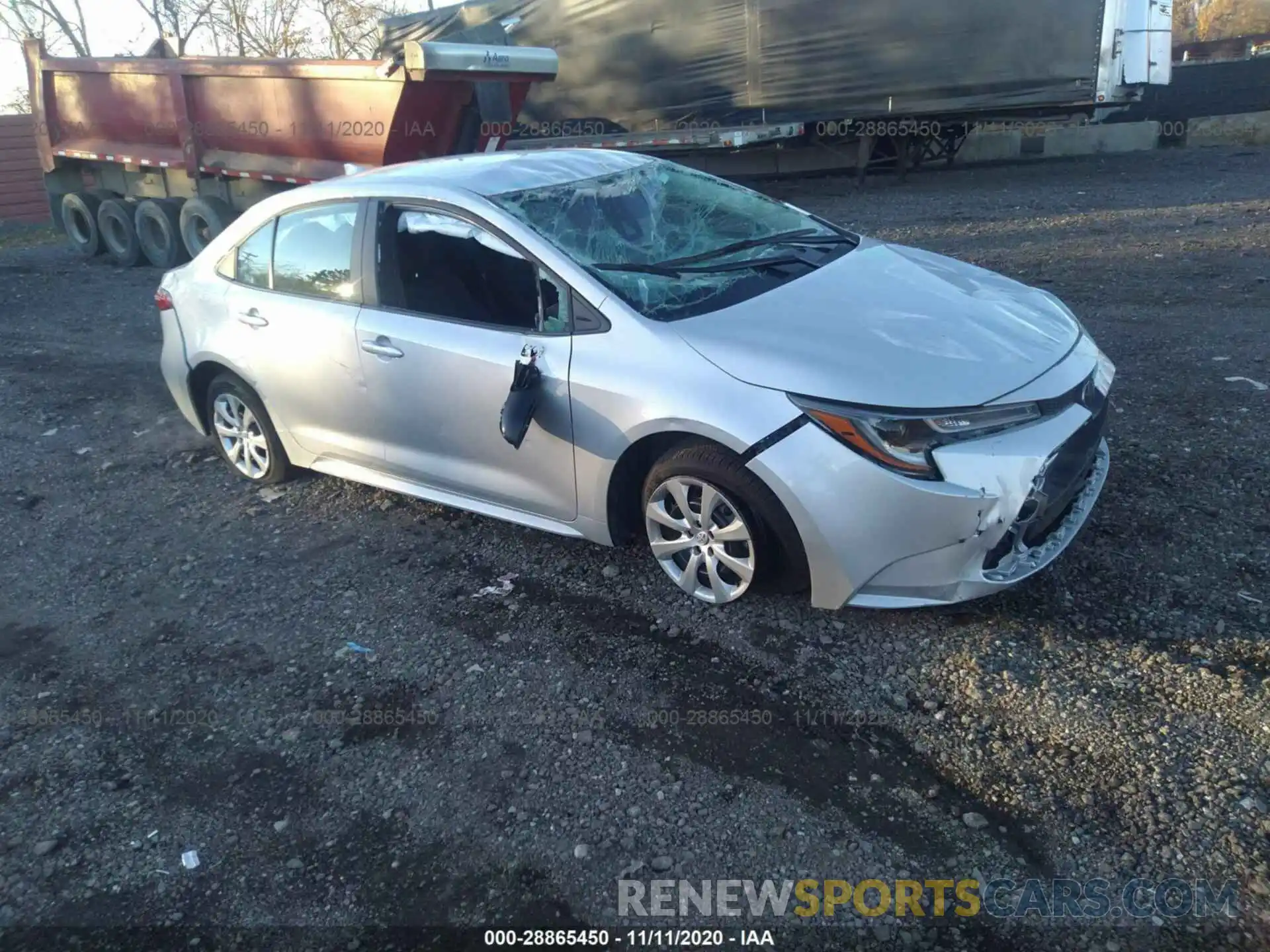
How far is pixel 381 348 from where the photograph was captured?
444 centimetres

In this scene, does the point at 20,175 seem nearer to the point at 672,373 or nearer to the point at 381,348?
the point at 381,348

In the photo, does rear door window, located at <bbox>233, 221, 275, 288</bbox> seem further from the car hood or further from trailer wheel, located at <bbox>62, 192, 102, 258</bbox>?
trailer wheel, located at <bbox>62, 192, 102, 258</bbox>

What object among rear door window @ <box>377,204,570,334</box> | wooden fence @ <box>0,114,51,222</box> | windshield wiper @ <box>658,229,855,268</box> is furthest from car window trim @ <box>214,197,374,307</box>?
wooden fence @ <box>0,114,51,222</box>

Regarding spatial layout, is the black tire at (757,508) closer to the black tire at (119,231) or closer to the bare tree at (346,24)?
the black tire at (119,231)

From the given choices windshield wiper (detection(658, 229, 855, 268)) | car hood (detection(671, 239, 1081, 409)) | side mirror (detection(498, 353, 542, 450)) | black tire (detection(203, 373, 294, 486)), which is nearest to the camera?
car hood (detection(671, 239, 1081, 409))

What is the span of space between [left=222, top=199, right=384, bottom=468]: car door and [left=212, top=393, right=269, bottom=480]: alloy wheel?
0.35m

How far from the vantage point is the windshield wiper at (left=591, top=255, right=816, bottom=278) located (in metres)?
4.05

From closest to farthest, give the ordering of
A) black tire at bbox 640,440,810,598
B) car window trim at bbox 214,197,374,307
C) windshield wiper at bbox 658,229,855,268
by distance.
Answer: black tire at bbox 640,440,810,598 < windshield wiper at bbox 658,229,855,268 < car window trim at bbox 214,197,374,307

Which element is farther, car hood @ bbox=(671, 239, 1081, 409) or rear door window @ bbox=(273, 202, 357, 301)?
rear door window @ bbox=(273, 202, 357, 301)

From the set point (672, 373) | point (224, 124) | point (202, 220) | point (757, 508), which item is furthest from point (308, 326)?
point (202, 220)

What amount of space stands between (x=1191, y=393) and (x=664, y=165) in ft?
10.4

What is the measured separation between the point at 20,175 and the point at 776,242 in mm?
20376

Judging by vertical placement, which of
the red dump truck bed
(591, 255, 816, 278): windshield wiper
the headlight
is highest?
the red dump truck bed

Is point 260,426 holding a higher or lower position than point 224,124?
lower
